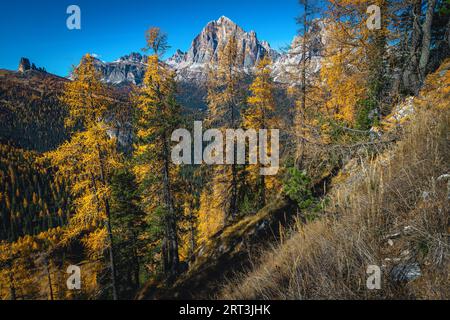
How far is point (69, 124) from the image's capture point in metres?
11.0

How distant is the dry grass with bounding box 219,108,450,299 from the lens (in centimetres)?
206

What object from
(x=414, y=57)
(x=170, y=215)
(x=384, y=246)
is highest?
(x=414, y=57)

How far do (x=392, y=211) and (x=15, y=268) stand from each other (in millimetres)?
51237

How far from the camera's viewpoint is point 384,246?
247 centimetres

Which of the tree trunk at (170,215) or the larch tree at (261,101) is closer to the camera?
the tree trunk at (170,215)

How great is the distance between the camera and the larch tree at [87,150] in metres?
11.0

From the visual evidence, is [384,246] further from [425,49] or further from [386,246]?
[425,49]

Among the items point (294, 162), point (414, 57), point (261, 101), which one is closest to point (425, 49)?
point (414, 57)

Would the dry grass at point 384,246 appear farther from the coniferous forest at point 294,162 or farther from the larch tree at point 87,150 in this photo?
the larch tree at point 87,150

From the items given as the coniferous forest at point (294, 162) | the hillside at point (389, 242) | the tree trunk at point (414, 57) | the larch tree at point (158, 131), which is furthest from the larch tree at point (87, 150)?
the tree trunk at point (414, 57)

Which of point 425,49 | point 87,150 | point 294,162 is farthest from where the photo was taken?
point 87,150

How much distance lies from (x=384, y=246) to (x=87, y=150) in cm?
1235

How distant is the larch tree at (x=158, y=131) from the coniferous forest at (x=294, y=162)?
0.27 feet

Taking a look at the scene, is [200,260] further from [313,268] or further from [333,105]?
[333,105]
